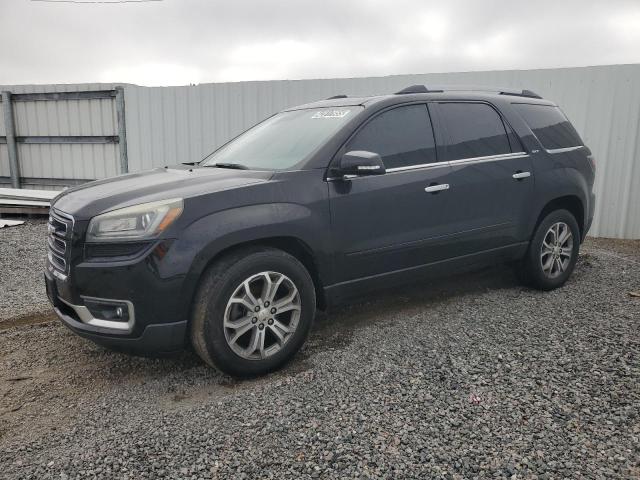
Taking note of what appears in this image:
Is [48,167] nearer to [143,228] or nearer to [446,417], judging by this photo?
[143,228]

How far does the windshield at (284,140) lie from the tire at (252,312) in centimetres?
77

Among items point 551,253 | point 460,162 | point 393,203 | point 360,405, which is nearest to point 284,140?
point 393,203

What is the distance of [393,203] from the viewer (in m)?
3.74

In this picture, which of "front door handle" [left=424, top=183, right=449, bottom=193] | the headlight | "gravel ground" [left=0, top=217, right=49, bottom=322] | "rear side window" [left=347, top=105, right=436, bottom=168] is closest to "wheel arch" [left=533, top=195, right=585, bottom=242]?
"front door handle" [left=424, top=183, right=449, bottom=193]

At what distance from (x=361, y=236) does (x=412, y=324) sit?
3.11 feet

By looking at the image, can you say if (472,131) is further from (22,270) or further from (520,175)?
(22,270)

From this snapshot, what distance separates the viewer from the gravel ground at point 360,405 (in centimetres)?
237

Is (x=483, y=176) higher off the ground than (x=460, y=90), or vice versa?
(x=460, y=90)

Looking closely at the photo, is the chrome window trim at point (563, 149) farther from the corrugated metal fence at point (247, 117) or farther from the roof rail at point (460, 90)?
the corrugated metal fence at point (247, 117)

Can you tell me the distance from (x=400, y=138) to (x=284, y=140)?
0.89 m

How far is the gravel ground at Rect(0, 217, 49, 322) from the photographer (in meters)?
4.80

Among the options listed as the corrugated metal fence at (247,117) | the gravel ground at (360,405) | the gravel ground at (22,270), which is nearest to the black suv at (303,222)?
the gravel ground at (360,405)

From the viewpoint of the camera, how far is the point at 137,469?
235cm

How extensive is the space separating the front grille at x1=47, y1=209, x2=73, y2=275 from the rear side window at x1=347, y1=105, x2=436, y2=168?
6.18 feet
